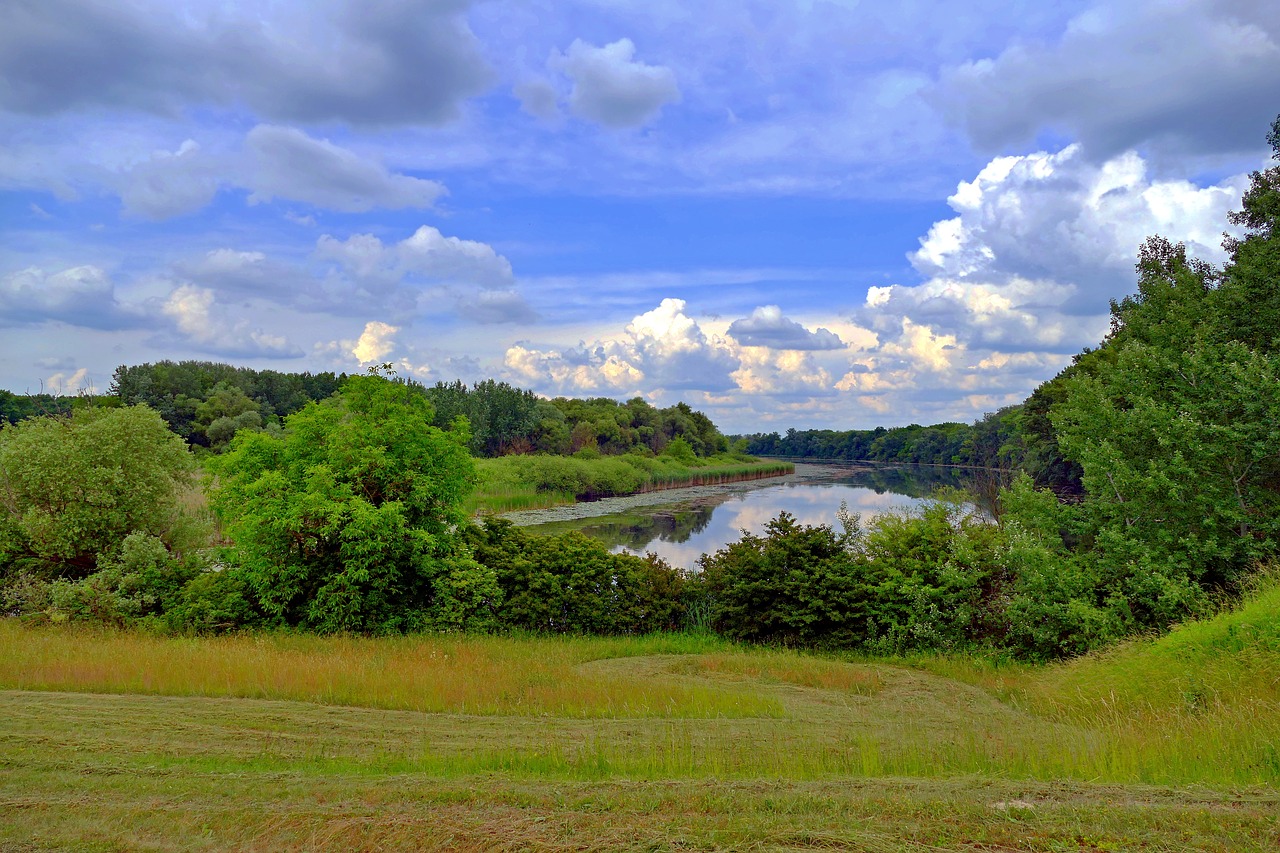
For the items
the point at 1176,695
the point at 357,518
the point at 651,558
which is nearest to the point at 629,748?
the point at 1176,695

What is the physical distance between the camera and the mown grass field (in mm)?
4988

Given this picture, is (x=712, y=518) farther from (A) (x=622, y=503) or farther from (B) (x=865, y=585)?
(B) (x=865, y=585)

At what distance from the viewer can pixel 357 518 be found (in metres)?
13.6

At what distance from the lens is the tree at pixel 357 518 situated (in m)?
14.0

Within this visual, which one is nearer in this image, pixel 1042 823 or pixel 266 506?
pixel 1042 823

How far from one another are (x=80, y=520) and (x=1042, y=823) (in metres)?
18.6

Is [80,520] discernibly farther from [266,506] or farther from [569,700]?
[569,700]

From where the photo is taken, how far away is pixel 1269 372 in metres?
13.0

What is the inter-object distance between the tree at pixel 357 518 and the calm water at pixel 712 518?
8.80m

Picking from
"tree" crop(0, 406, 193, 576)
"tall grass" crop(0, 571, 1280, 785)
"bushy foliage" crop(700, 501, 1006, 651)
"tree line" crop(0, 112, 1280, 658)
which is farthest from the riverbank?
"tall grass" crop(0, 571, 1280, 785)

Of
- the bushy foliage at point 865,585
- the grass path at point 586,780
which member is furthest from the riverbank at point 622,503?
the grass path at point 586,780

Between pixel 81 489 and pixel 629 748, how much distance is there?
15278 millimetres

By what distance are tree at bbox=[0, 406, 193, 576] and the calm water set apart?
12403mm

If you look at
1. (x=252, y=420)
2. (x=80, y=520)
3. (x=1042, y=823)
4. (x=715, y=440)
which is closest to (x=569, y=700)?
(x=1042, y=823)
